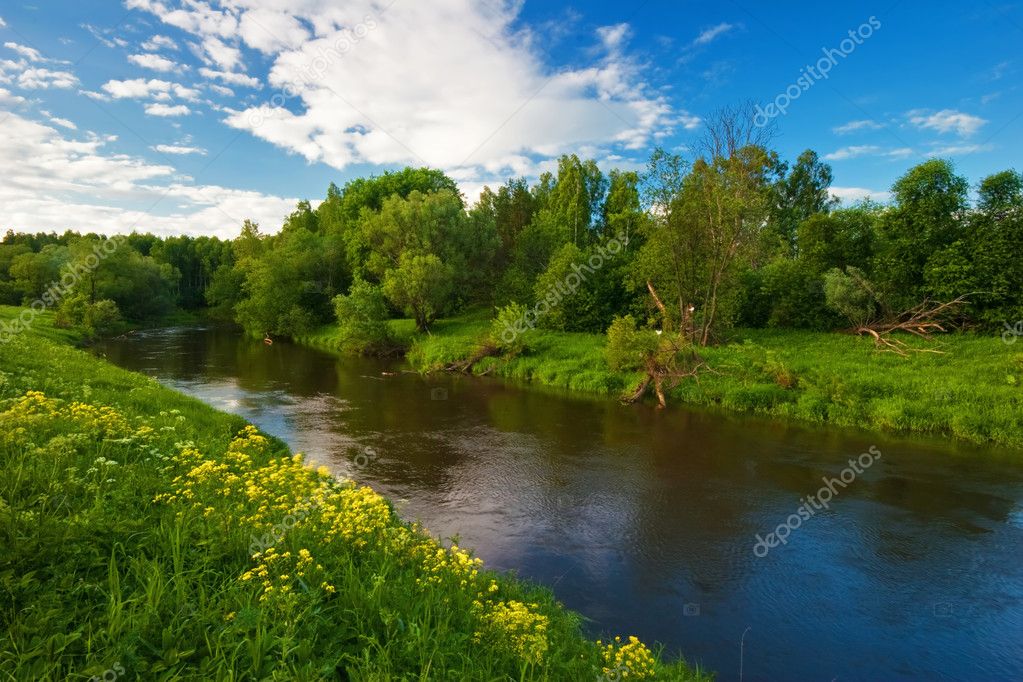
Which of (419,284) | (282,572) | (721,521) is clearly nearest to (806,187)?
(419,284)

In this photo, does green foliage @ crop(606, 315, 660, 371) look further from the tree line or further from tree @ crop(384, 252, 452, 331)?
tree @ crop(384, 252, 452, 331)

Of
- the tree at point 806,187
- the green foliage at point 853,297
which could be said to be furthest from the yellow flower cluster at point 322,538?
the tree at point 806,187

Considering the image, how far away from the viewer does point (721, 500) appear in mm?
13375

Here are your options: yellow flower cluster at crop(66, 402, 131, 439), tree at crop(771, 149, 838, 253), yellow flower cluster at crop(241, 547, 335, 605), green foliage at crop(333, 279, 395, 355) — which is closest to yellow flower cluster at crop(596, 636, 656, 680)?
yellow flower cluster at crop(241, 547, 335, 605)

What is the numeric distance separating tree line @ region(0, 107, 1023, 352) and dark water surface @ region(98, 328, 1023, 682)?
1189cm

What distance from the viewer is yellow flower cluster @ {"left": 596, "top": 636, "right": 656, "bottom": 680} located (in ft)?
18.5

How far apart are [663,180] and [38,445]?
27697 millimetres

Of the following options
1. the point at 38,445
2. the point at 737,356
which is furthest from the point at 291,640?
the point at 737,356

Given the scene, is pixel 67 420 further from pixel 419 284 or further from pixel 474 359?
pixel 419 284

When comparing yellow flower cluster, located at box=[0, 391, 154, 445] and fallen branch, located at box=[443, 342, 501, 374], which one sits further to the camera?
fallen branch, located at box=[443, 342, 501, 374]

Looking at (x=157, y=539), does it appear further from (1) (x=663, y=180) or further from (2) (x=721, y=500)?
(1) (x=663, y=180)

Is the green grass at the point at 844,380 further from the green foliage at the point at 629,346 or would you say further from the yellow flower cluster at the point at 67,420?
the yellow flower cluster at the point at 67,420

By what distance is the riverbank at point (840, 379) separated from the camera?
18.7 meters

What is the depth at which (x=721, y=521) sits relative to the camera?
12219 mm
